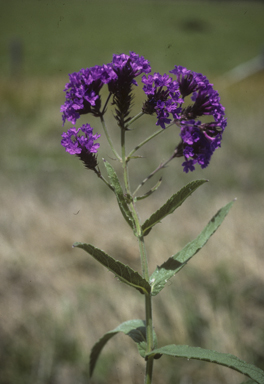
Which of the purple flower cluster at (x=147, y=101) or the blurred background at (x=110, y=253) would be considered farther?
the blurred background at (x=110, y=253)

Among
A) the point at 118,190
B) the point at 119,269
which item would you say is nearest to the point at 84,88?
the point at 118,190

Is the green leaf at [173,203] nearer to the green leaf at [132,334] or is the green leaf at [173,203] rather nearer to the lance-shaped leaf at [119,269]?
the lance-shaped leaf at [119,269]

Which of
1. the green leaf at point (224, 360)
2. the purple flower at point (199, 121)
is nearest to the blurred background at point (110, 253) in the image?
the purple flower at point (199, 121)

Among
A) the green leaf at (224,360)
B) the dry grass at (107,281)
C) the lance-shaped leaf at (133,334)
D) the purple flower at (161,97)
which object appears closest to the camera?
the green leaf at (224,360)

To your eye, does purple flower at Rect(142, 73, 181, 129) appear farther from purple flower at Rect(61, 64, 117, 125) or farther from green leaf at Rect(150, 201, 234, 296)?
green leaf at Rect(150, 201, 234, 296)

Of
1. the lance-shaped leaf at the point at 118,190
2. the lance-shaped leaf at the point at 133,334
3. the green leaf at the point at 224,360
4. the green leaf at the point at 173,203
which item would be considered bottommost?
the green leaf at the point at 224,360

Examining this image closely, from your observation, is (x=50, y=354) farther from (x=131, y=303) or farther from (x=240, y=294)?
(x=240, y=294)

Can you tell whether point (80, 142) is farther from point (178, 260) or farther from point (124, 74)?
point (178, 260)

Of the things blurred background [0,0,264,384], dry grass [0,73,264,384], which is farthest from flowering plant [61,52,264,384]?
dry grass [0,73,264,384]
